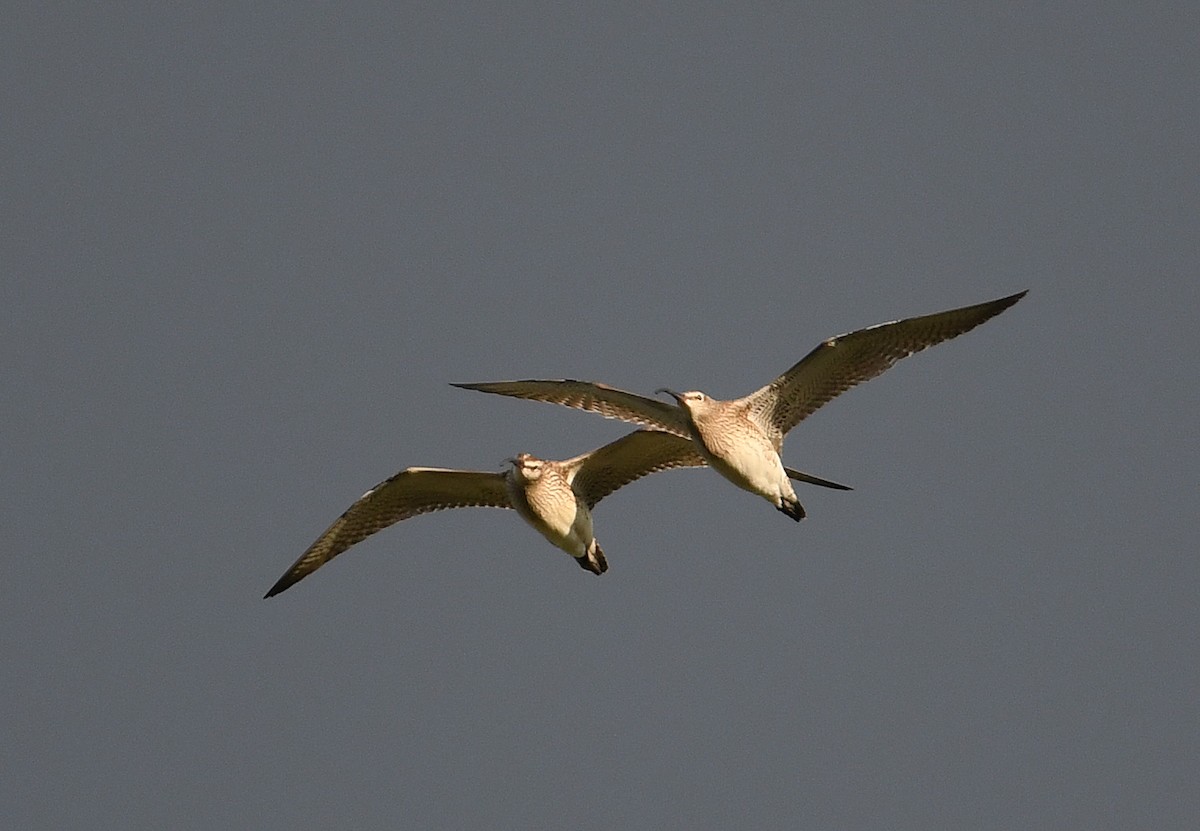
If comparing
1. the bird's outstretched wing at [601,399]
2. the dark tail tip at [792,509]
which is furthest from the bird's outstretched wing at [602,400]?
the dark tail tip at [792,509]

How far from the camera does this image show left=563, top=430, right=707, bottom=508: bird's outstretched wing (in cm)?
2300

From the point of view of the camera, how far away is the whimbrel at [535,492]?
2273 cm

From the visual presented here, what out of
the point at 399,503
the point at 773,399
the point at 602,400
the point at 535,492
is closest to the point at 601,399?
the point at 602,400

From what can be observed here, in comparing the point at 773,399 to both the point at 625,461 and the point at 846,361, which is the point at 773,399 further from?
the point at 625,461

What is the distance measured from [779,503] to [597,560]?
2601mm

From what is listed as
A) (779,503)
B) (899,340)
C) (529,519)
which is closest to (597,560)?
(529,519)

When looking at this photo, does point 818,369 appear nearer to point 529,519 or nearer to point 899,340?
point 899,340

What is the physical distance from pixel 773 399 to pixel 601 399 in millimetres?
1724

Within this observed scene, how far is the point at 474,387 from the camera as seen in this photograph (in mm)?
22016

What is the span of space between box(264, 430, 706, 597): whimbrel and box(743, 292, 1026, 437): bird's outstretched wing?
1.30 meters

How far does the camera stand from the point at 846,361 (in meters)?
21.6

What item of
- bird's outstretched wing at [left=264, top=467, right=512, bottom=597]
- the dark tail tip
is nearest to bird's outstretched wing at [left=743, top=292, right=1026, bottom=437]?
the dark tail tip

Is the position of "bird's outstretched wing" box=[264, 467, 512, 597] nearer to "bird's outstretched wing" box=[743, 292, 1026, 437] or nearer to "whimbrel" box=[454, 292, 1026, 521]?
"whimbrel" box=[454, 292, 1026, 521]

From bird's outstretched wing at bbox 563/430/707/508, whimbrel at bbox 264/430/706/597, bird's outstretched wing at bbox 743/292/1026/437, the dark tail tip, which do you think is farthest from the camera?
bird's outstretched wing at bbox 563/430/707/508
